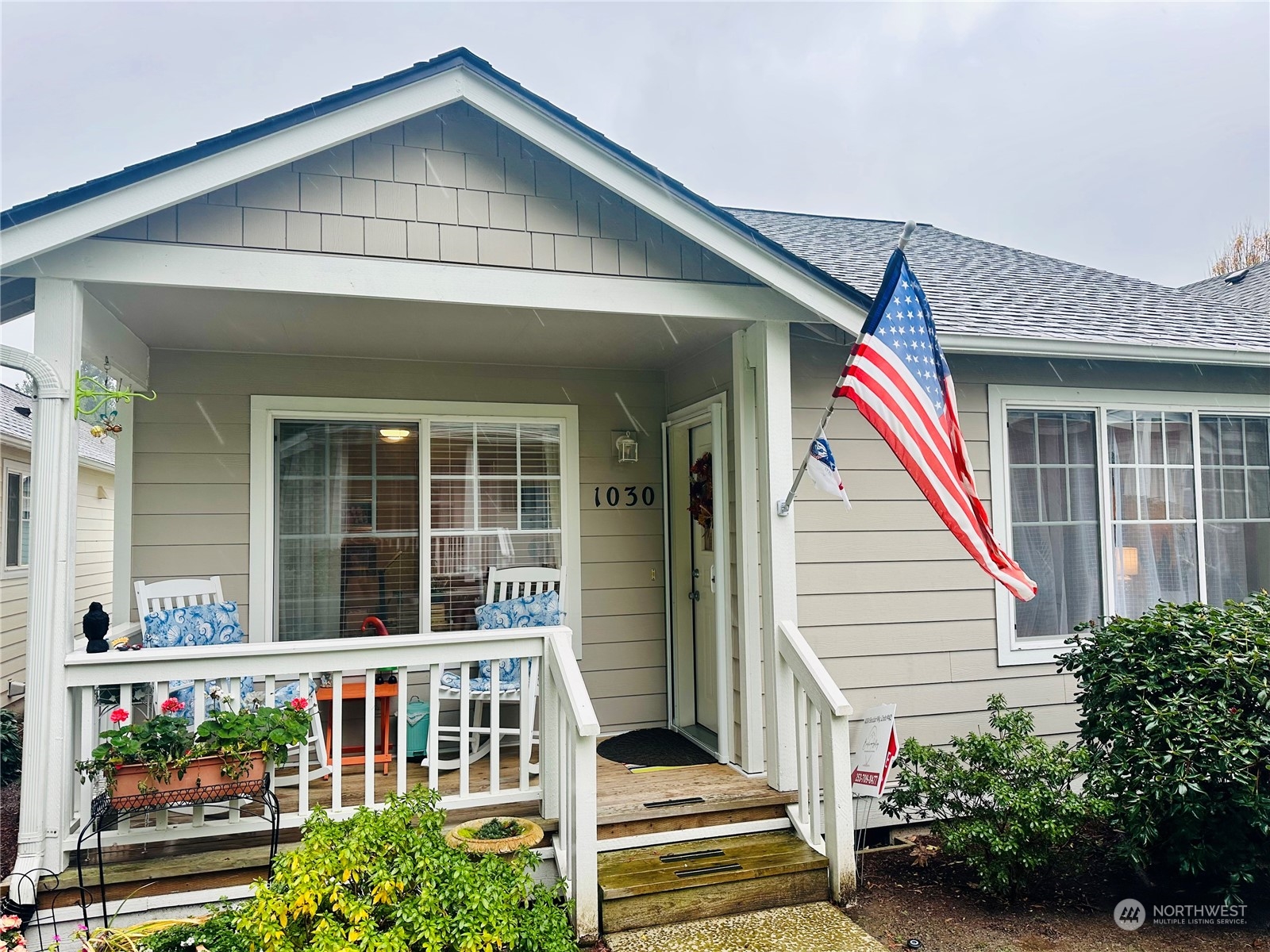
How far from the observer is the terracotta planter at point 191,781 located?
2.97 meters

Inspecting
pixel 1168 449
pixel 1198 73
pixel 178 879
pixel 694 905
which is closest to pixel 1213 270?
pixel 1198 73

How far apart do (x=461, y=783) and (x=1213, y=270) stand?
23.4 m

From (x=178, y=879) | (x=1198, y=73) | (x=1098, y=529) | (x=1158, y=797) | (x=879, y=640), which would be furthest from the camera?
(x=1198, y=73)

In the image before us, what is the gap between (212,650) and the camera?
10.6 ft

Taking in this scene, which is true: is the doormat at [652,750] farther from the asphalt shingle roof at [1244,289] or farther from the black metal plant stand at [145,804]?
the asphalt shingle roof at [1244,289]

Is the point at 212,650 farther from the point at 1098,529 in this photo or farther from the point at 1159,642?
the point at 1098,529

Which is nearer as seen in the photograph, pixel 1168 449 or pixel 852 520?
pixel 852 520

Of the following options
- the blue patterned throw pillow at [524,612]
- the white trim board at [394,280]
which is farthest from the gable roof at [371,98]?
the blue patterned throw pillow at [524,612]

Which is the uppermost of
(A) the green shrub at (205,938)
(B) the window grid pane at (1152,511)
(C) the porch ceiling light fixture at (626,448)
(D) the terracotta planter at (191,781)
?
(C) the porch ceiling light fixture at (626,448)

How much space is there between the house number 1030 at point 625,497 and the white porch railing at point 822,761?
70.0 inches

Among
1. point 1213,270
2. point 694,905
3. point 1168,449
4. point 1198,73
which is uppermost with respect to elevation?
point 1198,73

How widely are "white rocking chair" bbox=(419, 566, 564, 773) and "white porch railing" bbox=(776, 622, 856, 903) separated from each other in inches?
46.7

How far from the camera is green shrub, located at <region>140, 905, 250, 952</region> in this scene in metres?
2.60

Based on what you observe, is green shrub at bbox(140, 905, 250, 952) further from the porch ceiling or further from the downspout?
the porch ceiling
